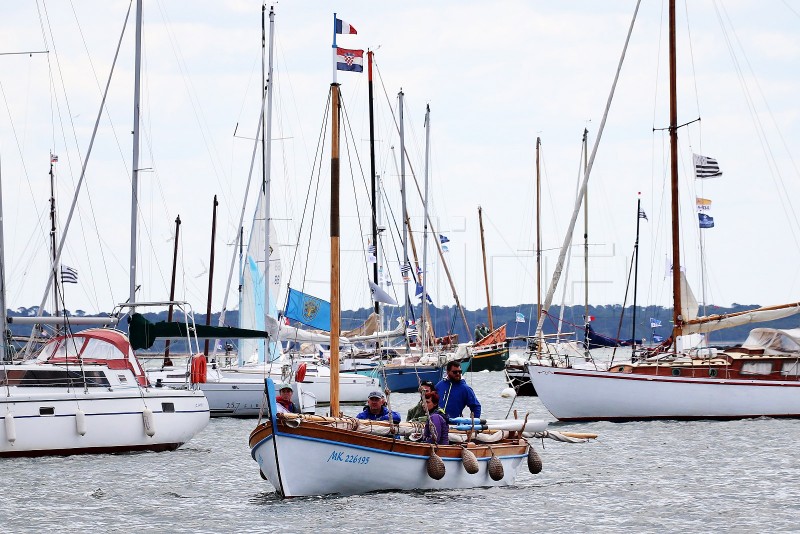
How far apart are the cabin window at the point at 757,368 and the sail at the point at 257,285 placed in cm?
1747

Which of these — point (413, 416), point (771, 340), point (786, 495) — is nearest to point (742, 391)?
point (771, 340)

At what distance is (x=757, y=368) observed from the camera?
131ft

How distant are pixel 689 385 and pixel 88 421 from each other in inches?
744

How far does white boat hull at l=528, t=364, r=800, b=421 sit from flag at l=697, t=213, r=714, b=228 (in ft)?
37.3

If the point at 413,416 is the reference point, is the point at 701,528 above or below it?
below

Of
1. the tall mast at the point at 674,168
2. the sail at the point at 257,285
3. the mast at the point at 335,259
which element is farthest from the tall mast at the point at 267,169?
the mast at the point at 335,259

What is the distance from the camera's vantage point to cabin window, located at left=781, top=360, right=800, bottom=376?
4006 centimetres

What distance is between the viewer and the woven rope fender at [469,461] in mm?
22109

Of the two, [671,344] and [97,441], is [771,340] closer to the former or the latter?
[671,344]

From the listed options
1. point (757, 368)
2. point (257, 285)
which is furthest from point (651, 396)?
point (257, 285)

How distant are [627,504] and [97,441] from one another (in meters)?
12.6

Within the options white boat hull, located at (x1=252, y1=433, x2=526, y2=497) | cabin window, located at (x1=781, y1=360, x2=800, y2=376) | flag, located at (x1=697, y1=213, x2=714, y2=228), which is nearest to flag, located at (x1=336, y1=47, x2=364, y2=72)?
white boat hull, located at (x1=252, y1=433, x2=526, y2=497)

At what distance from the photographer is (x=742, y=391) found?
130 ft

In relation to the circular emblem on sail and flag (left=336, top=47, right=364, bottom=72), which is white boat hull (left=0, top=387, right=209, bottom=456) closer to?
flag (left=336, top=47, right=364, bottom=72)
